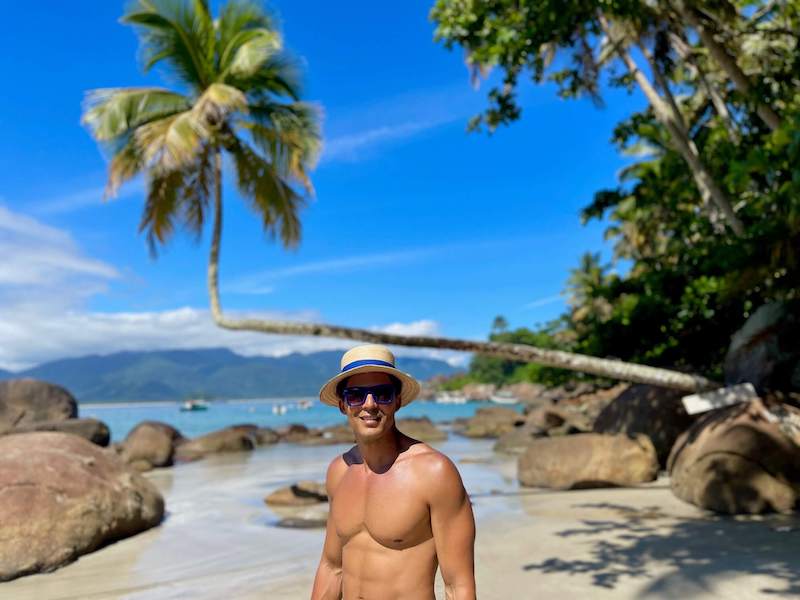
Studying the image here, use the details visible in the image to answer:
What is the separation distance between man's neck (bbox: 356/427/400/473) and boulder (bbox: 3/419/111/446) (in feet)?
55.7

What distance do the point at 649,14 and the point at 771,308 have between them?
5.46 m

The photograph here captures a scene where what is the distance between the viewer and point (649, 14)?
1123 centimetres

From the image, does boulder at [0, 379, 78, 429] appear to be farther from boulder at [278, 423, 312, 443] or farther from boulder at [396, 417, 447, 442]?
boulder at [396, 417, 447, 442]

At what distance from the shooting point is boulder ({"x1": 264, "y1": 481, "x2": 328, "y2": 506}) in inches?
441

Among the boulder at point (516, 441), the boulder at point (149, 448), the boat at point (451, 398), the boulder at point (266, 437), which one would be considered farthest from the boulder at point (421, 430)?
the boat at point (451, 398)

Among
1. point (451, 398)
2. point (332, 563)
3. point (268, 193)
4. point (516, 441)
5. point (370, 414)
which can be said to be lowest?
point (516, 441)

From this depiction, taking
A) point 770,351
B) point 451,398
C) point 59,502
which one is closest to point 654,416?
point 770,351

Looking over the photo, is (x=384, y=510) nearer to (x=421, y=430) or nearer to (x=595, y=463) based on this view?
(x=595, y=463)

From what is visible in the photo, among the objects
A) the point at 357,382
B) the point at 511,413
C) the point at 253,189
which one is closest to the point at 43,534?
the point at 357,382

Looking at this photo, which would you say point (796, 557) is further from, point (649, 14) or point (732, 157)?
point (732, 157)

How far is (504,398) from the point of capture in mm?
81500

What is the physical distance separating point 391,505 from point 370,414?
0.37 metres

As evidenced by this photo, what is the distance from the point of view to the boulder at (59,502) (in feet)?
22.8

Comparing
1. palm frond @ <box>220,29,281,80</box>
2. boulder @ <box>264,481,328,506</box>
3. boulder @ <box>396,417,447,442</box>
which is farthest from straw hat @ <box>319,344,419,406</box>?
boulder @ <box>396,417,447,442</box>
